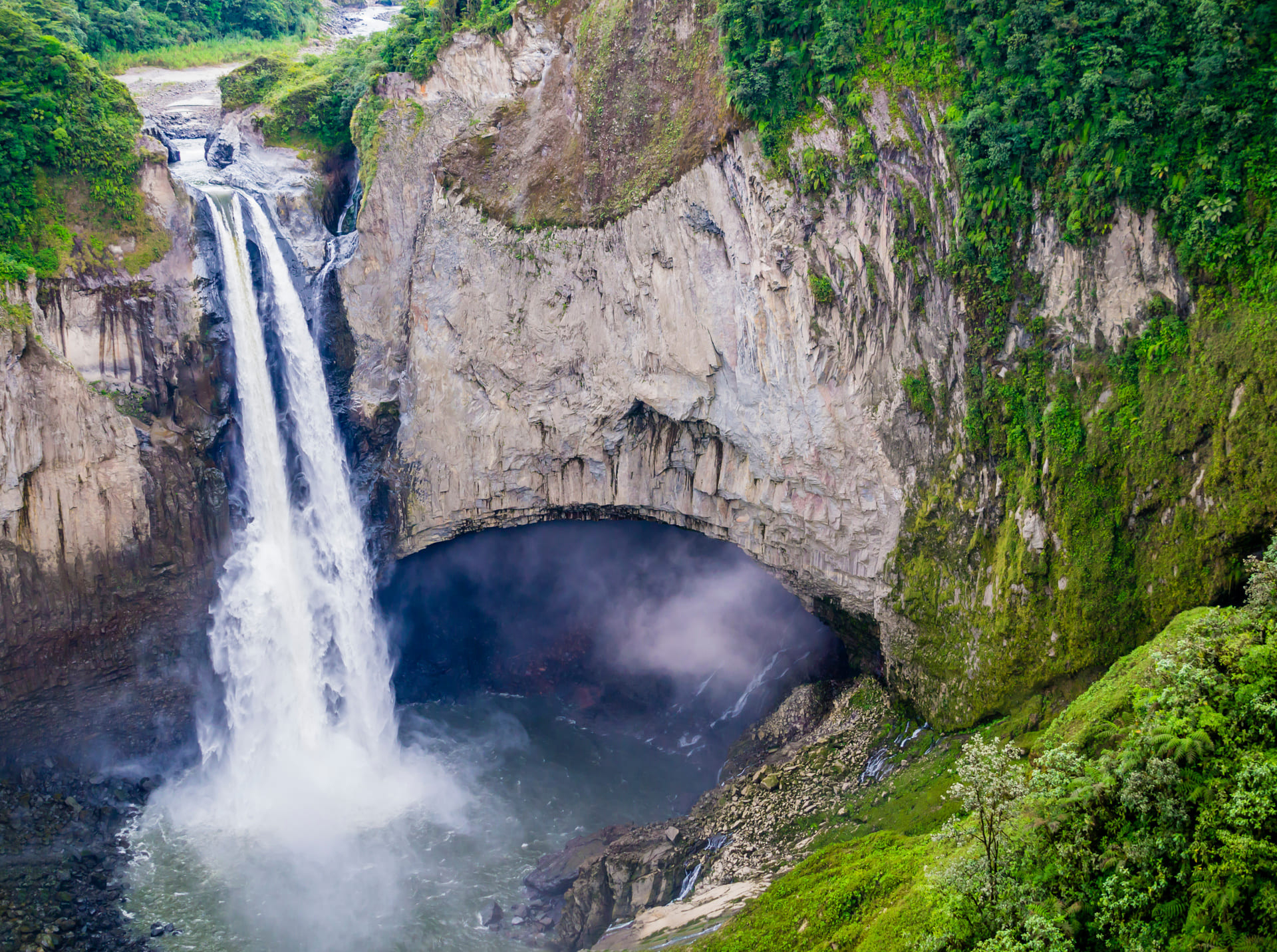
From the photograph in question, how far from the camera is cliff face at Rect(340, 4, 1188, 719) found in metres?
16.1

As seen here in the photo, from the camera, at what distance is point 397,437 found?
23.2 metres

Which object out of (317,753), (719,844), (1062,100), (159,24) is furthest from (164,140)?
(719,844)

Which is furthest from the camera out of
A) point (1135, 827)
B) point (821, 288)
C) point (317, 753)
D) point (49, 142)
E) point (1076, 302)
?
point (317, 753)

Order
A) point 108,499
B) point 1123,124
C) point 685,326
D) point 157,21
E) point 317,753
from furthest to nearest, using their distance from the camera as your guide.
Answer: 1. point 157,21
2. point 317,753
3. point 108,499
4. point 685,326
5. point 1123,124

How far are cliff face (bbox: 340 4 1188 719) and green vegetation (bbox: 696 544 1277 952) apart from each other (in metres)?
4.68

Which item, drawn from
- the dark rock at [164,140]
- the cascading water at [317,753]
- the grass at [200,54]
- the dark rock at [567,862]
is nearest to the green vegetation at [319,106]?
the dark rock at [164,140]

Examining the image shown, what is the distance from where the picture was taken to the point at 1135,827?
8.64 meters

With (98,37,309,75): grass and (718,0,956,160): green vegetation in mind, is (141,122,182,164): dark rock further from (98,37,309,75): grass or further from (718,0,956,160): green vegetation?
(718,0,956,160): green vegetation

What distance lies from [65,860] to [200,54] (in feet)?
93.3

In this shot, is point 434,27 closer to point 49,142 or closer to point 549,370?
point 49,142

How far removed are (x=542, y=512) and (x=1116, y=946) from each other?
17627mm

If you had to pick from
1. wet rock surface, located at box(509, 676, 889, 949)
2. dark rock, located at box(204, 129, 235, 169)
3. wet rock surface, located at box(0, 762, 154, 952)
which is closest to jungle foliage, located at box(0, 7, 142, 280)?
dark rock, located at box(204, 129, 235, 169)

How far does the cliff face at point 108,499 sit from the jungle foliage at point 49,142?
70 cm

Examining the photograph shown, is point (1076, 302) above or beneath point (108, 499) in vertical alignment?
above
